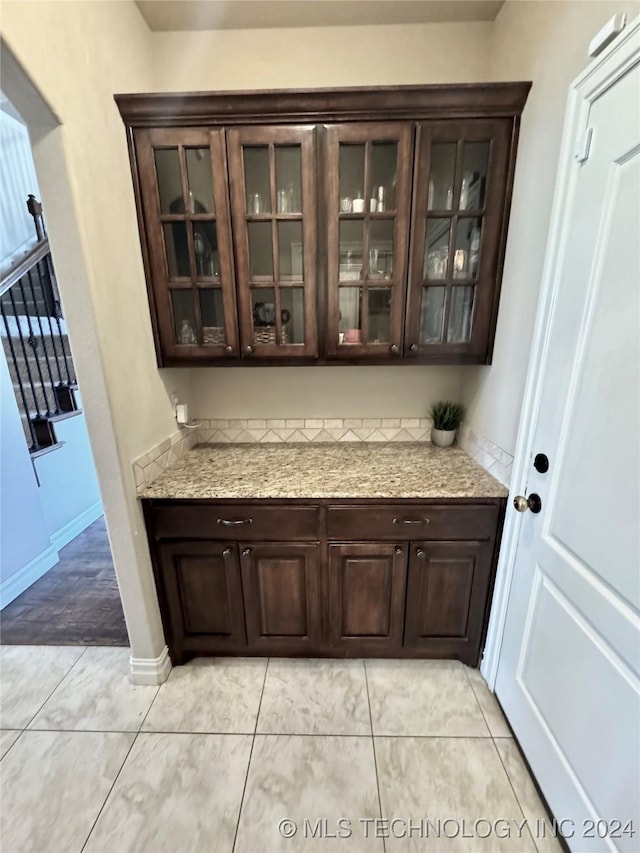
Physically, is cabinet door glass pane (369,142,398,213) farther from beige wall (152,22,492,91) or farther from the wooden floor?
the wooden floor

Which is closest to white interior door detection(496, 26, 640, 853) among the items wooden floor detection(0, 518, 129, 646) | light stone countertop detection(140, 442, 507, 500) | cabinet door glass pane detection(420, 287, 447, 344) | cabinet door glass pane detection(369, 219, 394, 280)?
light stone countertop detection(140, 442, 507, 500)

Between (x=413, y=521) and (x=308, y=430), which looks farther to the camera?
(x=308, y=430)

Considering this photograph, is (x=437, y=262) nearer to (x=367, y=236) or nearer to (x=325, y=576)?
(x=367, y=236)

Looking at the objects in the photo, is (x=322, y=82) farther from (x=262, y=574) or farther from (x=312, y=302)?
(x=262, y=574)

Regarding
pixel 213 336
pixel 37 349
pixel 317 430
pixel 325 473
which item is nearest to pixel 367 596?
pixel 325 473

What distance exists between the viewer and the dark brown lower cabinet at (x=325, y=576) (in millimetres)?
1526

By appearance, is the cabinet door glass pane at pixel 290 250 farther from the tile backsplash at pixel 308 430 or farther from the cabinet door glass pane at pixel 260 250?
the tile backsplash at pixel 308 430

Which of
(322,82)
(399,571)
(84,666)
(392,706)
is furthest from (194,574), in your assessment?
(322,82)

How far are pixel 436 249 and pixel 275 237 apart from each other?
71 cm

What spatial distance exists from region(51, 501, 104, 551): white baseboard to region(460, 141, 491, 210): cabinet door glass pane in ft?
11.2

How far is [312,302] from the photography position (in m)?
1.60

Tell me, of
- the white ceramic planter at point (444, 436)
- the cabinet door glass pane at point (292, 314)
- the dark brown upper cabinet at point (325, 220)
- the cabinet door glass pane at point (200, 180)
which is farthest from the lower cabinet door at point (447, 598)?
the cabinet door glass pane at point (200, 180)

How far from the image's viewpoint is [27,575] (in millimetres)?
2338

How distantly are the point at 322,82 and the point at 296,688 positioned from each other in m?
2.83
